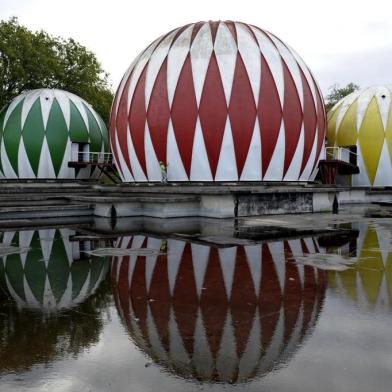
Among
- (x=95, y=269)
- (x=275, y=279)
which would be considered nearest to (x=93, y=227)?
(x=95, y=269)

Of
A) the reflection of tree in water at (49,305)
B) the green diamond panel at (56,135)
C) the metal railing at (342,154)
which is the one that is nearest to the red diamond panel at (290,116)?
the metal railing at (342,154)

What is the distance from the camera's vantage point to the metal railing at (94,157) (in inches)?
957

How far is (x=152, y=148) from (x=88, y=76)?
1419cm

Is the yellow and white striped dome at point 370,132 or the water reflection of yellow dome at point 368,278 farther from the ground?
the yellow and white striped dome at point 370,132

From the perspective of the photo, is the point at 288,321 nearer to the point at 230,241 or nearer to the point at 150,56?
the point at 230,241

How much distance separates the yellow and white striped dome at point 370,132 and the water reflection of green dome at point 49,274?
17.5m

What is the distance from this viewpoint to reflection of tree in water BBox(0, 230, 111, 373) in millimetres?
3072

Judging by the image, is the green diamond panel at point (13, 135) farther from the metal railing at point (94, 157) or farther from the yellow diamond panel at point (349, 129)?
the yellow diamond panel at point (349, 129)

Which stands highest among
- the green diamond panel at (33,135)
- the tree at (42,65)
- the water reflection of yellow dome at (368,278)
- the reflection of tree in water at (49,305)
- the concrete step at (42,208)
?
the tree at (42,65)

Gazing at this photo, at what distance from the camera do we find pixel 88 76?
28375 mm

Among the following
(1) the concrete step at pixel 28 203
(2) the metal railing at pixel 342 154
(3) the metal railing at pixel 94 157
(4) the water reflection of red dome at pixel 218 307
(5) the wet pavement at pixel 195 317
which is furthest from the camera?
(3) the metal railing at pixel 94 157

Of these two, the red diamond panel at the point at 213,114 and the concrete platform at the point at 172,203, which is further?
the red diamond panel at the point at 213,114

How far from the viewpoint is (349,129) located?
72.4 feet

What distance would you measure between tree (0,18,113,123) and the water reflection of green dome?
19.7 metres
